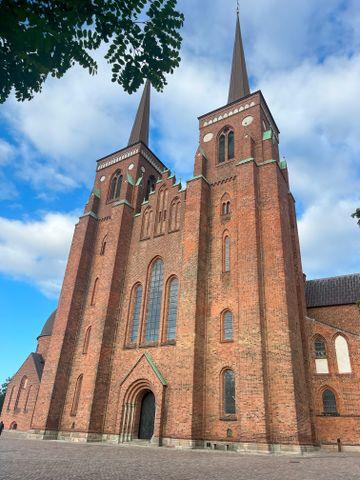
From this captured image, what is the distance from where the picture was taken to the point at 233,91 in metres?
29.5

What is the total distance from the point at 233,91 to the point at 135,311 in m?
19.4

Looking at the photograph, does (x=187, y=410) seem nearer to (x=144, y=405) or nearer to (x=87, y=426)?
(x=144, y=405)

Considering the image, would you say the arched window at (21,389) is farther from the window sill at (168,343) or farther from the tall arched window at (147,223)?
the window sill at (168,343)

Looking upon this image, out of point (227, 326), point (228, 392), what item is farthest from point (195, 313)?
point (228, 392)

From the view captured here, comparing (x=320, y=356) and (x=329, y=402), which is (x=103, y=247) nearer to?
(x=320, y=356)

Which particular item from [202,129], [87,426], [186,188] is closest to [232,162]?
[186,188]

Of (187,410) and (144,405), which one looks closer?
(187,410)

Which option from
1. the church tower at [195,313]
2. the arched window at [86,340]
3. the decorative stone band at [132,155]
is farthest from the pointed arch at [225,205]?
the arched window at [86,340]

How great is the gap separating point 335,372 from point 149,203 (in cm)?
1612

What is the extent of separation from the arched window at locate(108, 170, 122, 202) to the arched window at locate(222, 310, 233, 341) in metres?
15.2

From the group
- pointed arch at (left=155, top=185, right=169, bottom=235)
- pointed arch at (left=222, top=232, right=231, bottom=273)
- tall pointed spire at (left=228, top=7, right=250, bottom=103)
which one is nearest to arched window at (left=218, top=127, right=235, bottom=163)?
tall pointed spire at (left=228, top=7, right=250, bottom=103)

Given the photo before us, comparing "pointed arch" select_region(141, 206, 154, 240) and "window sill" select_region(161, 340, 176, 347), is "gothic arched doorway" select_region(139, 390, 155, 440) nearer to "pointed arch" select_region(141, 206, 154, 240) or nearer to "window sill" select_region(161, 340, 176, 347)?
"window sill" select_region(161, 340, 176, 347)

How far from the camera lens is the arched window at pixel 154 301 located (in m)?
21.0

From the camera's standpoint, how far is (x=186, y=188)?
2350cm
